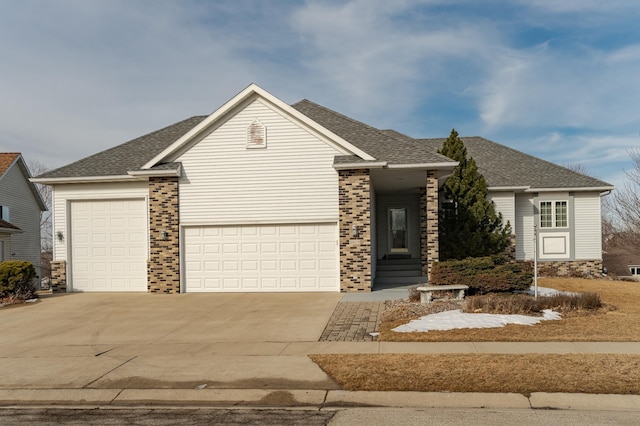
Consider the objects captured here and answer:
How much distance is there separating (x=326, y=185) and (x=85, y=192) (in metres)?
8.91

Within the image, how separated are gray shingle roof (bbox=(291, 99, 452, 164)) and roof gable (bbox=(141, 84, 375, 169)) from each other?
1.07m

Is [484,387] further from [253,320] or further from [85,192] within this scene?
[85,192]

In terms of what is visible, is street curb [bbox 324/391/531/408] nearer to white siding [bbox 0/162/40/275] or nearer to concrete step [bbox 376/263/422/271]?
concrete step [bbox 376/263/422/271]

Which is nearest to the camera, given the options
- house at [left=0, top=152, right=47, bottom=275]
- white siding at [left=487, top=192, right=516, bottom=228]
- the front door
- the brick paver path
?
the brick paver path

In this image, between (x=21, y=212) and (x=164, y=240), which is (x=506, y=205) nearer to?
(x=164, y=240)

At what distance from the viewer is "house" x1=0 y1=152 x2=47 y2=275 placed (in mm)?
27156

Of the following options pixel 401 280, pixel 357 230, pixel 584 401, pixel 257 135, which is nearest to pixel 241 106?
pixel 257 135

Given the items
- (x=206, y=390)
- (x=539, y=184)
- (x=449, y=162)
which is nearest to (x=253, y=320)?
(x=206, y=390)

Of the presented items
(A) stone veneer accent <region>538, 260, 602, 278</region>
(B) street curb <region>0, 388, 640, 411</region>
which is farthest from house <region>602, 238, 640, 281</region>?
(B) street curb <region>0, 388, 640, 411</region>

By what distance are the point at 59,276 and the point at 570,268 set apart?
70.2 feet

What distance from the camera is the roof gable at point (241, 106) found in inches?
631

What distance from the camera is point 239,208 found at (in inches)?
649

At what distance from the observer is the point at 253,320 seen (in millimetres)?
11562

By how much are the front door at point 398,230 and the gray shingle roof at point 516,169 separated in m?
4.11
